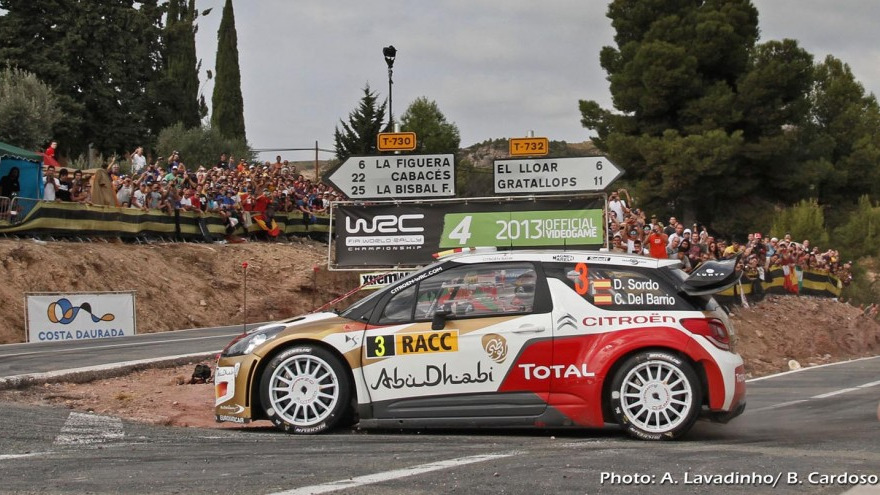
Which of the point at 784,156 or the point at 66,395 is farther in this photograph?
the point at 784,156

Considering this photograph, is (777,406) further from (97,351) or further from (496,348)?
(97,351)

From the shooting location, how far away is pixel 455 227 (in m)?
18.1

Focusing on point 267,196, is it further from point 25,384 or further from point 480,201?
point 25,384

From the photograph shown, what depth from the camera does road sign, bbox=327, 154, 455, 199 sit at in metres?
18.1

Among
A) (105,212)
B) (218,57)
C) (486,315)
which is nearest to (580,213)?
(486,315)

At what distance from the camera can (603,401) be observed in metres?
9.02

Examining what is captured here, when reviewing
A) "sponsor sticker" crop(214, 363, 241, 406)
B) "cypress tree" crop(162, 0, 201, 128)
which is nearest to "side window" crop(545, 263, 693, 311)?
"sponsor sticker" crop(214, 363, 241, 406)

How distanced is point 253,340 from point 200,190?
20654 mm

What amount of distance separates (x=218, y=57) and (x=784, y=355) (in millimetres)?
43367

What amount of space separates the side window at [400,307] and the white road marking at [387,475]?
6.37 ft

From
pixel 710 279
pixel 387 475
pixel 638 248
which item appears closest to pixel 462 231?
pixel 638 248

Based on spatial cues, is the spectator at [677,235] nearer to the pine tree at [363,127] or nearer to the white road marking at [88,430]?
the white road marking at [88,430]

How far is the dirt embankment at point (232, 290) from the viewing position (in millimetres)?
23953

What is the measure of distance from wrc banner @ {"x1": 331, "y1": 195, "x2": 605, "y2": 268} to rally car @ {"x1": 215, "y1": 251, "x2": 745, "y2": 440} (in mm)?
8074
